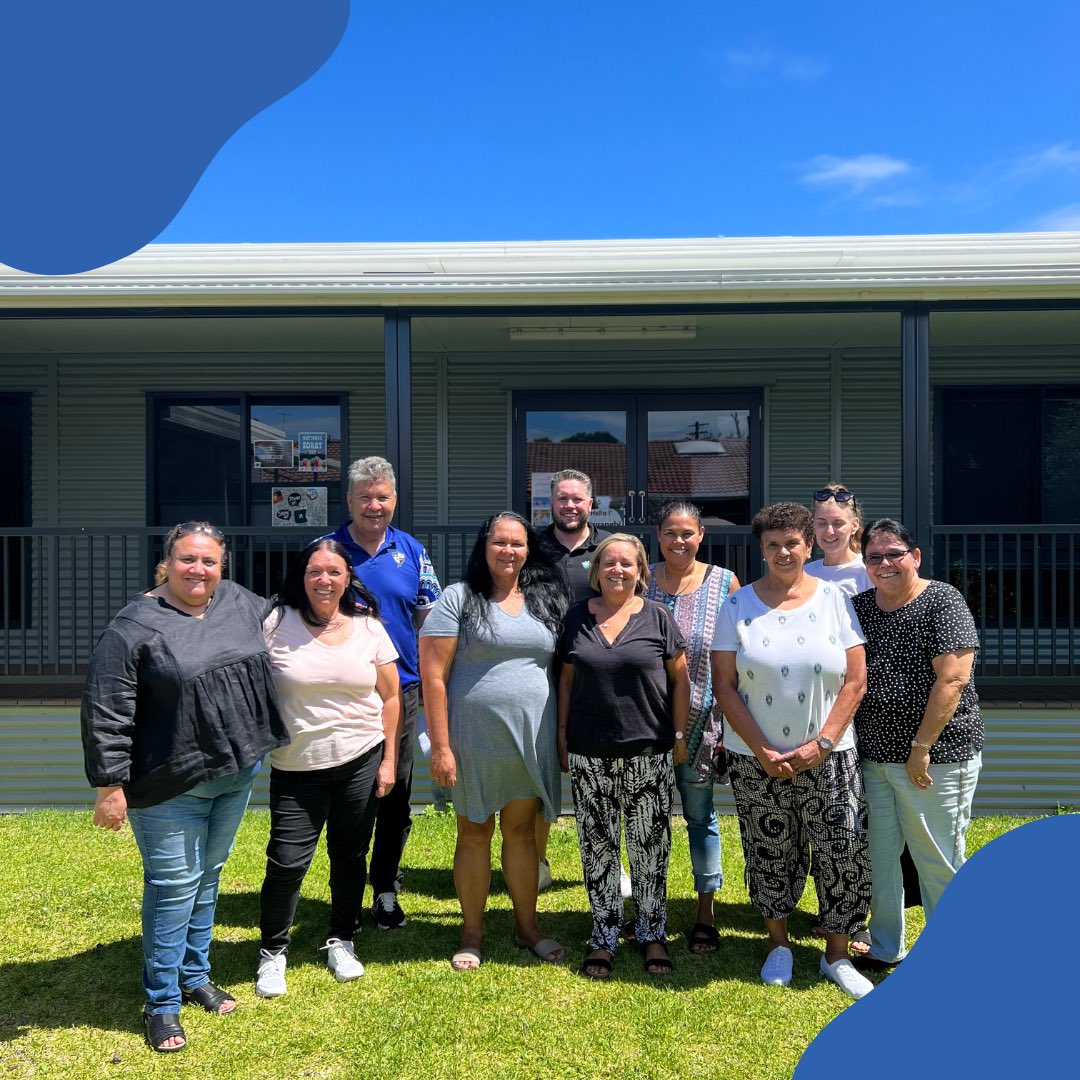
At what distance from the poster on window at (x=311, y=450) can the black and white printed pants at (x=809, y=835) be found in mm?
5732

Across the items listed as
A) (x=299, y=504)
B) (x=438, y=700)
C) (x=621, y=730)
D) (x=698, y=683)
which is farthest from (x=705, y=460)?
(x=438, y=700)

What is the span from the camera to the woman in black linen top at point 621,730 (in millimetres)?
3373

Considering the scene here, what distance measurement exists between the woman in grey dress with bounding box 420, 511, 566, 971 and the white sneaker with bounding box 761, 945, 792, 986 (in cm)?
100

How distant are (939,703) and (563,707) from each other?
1365mm

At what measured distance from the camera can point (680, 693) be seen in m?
3.47

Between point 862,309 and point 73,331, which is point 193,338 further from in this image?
point 862,309

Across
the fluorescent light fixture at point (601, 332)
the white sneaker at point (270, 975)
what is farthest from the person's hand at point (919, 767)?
the fluorescent light fixture at point (601, 332)

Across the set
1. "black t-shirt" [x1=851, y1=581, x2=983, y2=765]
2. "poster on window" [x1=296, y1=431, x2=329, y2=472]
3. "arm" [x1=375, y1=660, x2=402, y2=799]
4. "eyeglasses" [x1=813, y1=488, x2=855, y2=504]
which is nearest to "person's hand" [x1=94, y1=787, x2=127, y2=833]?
"arm" [x1=375, y1=660, x2=402, y2=799]

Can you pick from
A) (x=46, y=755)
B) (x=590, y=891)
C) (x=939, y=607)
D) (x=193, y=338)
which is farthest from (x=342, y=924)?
(x=193, y=338)

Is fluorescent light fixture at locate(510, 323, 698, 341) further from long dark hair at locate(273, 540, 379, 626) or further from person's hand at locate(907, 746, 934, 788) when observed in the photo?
person's hand at locate(907, 746, 934, 788)

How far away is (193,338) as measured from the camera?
7.45 m

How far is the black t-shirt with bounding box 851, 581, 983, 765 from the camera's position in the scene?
323 centimetres

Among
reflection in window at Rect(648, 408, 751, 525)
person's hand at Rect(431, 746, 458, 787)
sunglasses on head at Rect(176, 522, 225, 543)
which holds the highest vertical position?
reflection in window at Rect(648, 408, 751, 525)

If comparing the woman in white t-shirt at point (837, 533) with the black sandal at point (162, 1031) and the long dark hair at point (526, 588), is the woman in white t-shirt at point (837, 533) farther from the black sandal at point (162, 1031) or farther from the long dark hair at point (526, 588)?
the black sandal at point (162, 1031)
